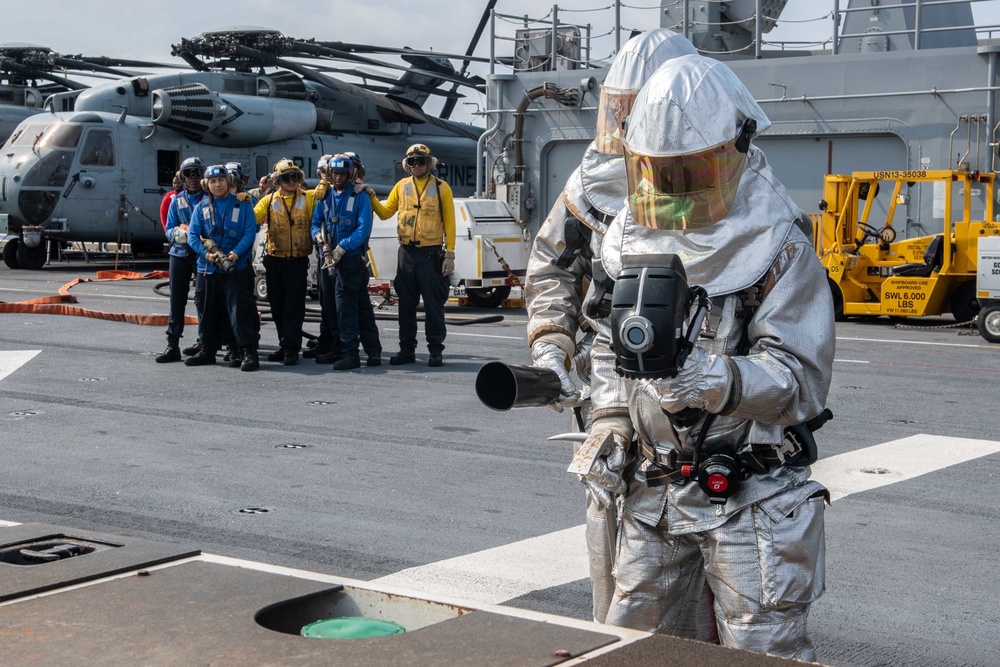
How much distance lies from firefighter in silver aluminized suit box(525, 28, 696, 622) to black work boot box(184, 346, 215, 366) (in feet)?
28.7

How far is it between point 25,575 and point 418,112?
2874 centimetres

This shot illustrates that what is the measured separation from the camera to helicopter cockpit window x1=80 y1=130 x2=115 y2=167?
1008 inches

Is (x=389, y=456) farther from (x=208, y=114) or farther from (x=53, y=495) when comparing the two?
(x=208, y=114)

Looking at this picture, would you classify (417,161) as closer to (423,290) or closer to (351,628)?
(423,290)

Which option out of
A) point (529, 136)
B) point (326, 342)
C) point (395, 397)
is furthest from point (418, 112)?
point (395, 397)

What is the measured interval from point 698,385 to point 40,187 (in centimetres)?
2474

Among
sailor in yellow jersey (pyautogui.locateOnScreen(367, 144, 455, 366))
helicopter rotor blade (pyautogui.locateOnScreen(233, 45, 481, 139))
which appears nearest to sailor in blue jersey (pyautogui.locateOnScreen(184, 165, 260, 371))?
sailor in yellow jersey (pyautogui.locateOnScreen(367, 144, 455, 366))

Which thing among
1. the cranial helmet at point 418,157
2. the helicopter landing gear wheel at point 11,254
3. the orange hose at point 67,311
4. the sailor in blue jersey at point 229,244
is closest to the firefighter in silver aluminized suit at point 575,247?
the cranial helmet at point 418,157

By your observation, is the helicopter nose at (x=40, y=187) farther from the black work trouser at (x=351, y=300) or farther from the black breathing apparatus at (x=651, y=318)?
the black breathing apparatus at (x=651, y=318)

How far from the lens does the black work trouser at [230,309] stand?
11.6 m

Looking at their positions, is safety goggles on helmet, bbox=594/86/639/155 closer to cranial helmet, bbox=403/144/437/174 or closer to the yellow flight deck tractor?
cranial helmet, bbox=403/144/437/174

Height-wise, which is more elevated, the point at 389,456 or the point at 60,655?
the point at 60,655

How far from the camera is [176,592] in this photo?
115 inches

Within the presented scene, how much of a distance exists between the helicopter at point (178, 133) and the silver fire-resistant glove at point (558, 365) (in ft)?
78.3
